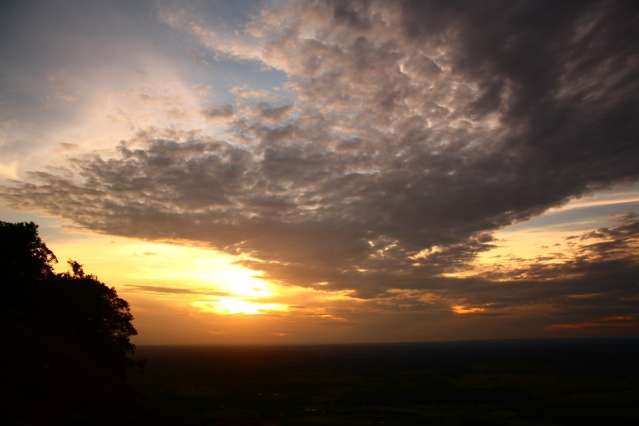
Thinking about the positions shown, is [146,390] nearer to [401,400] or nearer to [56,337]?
[56,337]

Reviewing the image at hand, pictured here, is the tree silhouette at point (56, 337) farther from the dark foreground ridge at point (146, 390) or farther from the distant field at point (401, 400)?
the distant field at point (401, 400)

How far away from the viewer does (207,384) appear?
86438 mm

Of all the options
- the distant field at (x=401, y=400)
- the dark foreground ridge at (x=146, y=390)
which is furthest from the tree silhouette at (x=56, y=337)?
the distant field at (x=401, y=400)

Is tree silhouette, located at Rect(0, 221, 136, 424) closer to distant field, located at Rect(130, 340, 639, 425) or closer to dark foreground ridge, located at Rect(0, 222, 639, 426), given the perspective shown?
dark foreground ridge, located at Rect(0, 222, 639, 426)

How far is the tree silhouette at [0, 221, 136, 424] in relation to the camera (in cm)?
3033

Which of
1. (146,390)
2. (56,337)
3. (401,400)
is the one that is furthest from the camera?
(146,390)

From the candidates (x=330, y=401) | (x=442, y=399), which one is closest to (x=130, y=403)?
(x=330, y=401)

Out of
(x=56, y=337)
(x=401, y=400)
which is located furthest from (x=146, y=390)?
(x=401, y=400)

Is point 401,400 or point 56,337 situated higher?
point 56,337

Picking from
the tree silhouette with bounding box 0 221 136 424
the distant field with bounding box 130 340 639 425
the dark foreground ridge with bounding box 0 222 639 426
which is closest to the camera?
the tree silhouette with bounding box 0 221 136 424

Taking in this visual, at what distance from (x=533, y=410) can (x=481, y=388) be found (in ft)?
72.9

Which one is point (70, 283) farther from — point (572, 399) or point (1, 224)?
point (572, 399)

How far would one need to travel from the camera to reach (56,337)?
39.9 m

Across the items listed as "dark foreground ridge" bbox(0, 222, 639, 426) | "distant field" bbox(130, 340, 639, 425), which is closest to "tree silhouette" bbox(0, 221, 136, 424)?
"dark foreground ridge" bbox(0, 222, 639, 426)
